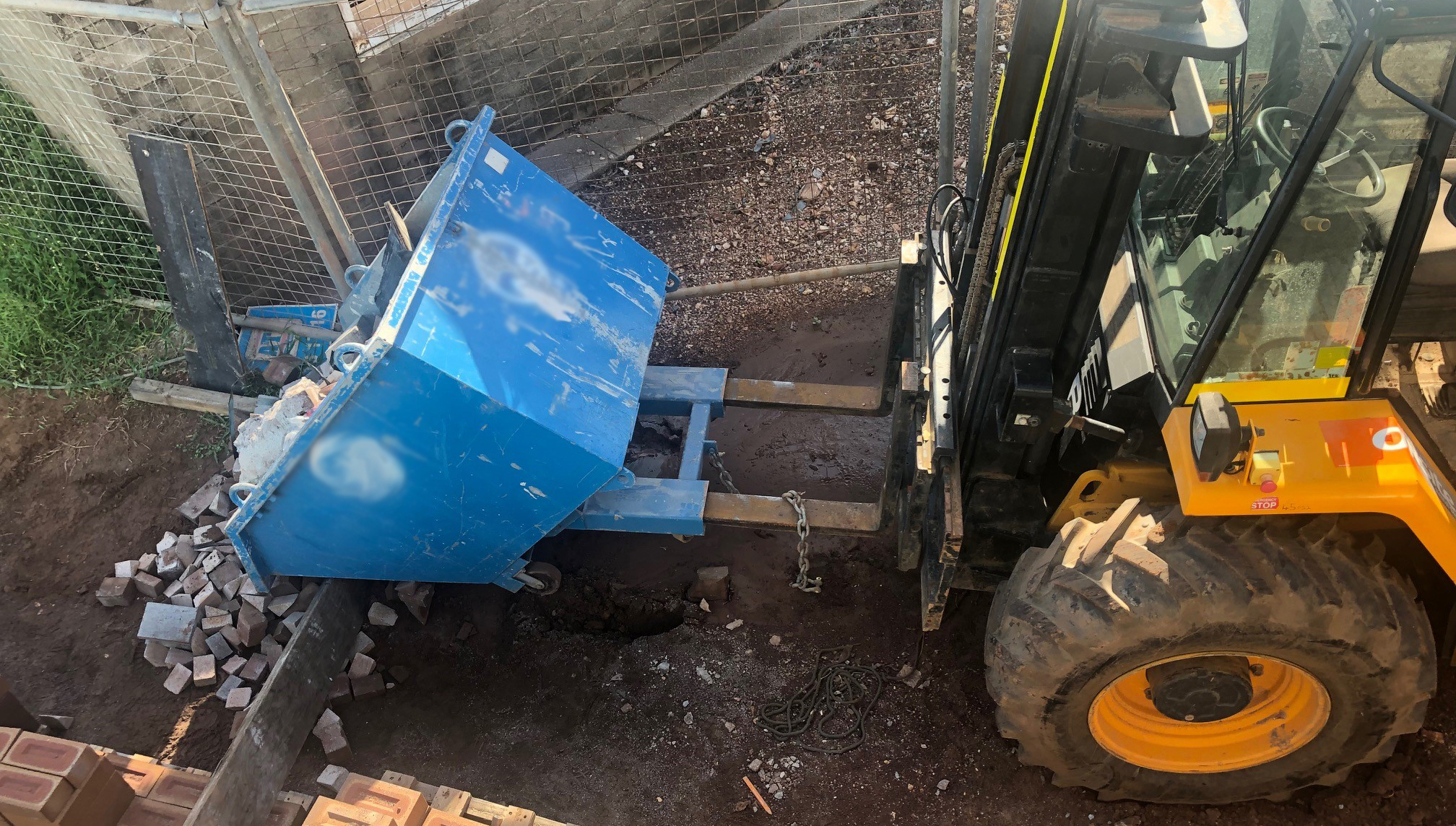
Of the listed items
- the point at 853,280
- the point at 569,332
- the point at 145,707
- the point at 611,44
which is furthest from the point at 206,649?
the point at 611,44

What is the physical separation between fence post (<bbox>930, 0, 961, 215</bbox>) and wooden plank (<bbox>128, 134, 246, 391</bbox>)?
12.3 ft

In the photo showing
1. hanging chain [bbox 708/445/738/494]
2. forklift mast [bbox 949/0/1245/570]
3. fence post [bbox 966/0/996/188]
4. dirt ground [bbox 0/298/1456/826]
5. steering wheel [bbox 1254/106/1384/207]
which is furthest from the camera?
hanging chain [bbox 708/445/738/494]

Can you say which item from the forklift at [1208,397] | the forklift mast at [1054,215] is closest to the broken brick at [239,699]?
the forklift at [1208,397]

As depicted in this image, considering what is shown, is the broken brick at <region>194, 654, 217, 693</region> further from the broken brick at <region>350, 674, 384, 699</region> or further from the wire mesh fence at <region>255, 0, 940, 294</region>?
the wire mesh fence at <region>255, 0, 940, 294</region>

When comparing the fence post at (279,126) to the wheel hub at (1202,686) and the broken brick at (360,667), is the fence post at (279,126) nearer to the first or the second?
the broken brick at (360,667)

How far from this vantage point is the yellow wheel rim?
316cm

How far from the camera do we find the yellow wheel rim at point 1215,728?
10.4 ft

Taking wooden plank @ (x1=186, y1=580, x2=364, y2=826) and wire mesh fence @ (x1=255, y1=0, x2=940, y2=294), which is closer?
wooden plank @ (x1=186, y1=580, x2=364, y2=826)

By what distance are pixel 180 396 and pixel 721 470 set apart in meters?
3.14

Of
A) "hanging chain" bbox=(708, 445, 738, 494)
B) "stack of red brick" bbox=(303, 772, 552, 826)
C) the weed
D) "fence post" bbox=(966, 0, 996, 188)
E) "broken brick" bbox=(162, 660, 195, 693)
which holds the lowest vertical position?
"broken brick" bbox=(162, 660, 195, 693)

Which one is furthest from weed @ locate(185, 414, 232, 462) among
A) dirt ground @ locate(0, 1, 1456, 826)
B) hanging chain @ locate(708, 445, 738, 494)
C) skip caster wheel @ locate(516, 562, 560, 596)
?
hanging chain @ locate(708, 445, 738, 494)

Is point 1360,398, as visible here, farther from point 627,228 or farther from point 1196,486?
point 627,228

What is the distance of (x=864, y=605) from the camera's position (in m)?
4.07

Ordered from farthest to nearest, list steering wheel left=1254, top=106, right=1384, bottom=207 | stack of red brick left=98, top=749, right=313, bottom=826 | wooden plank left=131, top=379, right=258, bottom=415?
1. wooden plank left=131, top=379, right=258, bottom=415
2. stack of red brick left=98, top=749, right=313, bottom=826
3. steering wheel left=1254, top=106, right=1384, bottom=207
